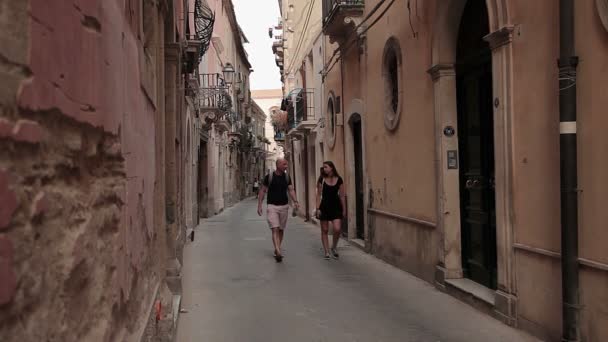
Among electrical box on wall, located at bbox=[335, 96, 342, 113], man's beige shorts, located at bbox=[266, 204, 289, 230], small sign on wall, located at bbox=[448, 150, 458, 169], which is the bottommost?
man's beige shorts, located at bbox=[266, 204, 289, 230]

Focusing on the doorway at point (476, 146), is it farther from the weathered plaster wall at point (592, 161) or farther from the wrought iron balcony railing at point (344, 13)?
the wrought iron balcony railing at point (344, 13)

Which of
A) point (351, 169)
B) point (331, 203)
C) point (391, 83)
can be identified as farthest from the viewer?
point (351, 169)

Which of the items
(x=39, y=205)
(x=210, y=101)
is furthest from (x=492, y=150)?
(x=210, y=101)

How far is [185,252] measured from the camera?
1173cm

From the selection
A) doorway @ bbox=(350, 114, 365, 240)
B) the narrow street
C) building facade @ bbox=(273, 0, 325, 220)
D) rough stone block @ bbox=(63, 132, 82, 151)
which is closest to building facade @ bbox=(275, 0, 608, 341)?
the narrow street

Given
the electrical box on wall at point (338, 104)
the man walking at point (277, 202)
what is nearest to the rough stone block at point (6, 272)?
the man walking at point (277, 202)

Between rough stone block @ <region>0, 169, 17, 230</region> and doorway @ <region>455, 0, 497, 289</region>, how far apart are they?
5.85m

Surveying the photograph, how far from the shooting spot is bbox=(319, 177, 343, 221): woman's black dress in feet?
34.7

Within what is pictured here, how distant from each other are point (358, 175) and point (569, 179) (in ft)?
28.3

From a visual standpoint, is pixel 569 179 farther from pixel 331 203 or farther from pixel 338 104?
pixel 338 104

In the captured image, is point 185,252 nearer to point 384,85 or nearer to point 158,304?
point 384,85

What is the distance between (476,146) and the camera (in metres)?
7.05

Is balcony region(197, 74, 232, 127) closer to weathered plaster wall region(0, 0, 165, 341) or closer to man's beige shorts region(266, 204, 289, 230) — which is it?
man's beige shorts region(266, 204, 289, 230)

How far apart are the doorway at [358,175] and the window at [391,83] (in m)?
2.63
